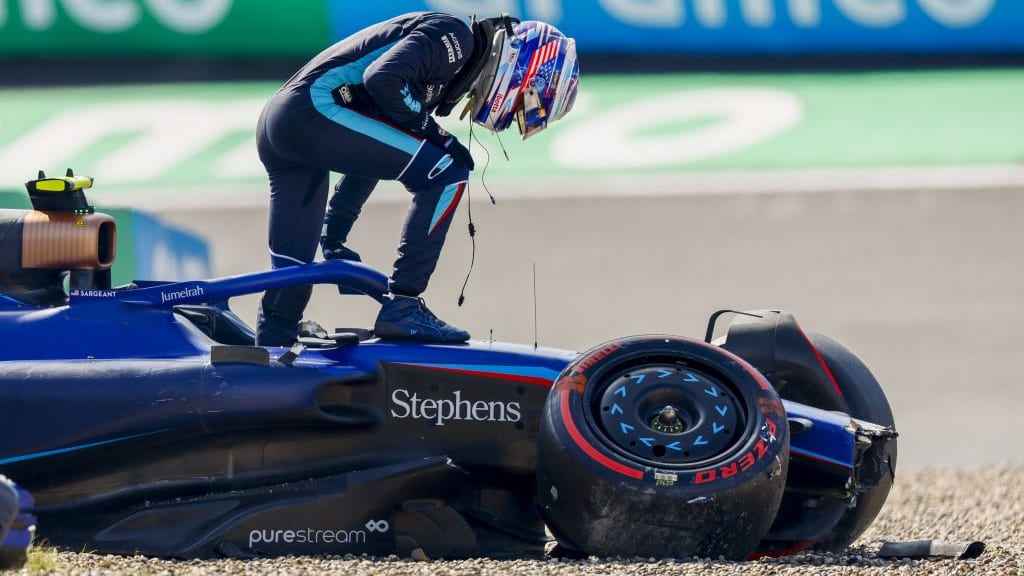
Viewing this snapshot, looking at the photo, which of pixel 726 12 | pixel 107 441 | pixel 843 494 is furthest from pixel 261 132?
pixel 726 12

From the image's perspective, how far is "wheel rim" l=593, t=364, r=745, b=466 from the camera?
4.74m

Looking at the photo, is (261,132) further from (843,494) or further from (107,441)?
(843,494)

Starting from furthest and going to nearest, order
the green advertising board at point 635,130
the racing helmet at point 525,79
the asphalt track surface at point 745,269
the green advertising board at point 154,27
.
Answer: the green advertising board at point 154,27, the green advertising board at point 635,130, the asphalt track surface at point 745,269, the racing helmet at point 525,79

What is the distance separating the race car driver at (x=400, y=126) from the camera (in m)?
5.42

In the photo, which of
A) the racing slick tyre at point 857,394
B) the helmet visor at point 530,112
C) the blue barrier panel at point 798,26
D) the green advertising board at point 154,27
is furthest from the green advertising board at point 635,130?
the racing slick tyre at point 857,394

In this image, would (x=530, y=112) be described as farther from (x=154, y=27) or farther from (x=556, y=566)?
(x=154, y=27)

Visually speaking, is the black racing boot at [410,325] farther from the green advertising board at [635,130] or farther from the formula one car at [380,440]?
the green advertising board at [635,130]

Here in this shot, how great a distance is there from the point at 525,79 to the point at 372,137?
0.71 m

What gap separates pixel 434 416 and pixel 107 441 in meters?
1.13

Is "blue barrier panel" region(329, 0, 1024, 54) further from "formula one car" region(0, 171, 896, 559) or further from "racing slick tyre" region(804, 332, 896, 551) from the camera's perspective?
"formula one car" region(0, 171, 896, 559)

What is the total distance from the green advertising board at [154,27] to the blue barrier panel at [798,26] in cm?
271

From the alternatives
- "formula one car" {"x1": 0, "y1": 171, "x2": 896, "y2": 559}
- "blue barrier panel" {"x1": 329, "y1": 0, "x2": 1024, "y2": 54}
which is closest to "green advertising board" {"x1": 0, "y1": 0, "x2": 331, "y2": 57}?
"blue barrier panel" {"x1": 329, "y1": 0, "x2": 1024, "y2": 54}

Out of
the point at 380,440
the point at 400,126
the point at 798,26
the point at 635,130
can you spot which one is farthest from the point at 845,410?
the point at 798,26

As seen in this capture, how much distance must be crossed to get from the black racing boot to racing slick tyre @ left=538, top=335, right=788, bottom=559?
0.60m
